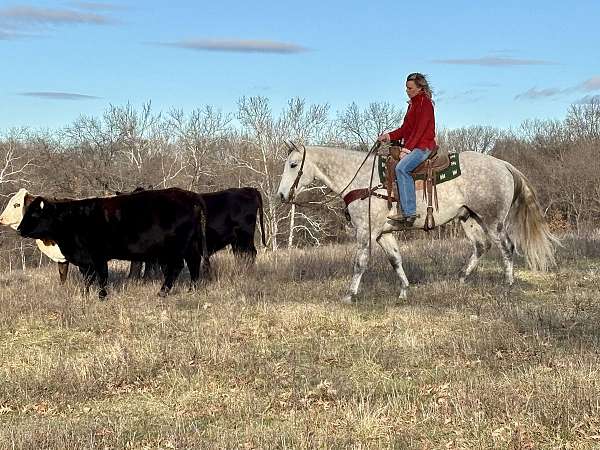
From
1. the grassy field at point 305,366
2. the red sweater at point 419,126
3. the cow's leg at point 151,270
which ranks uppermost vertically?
the red sweater at point 419,126

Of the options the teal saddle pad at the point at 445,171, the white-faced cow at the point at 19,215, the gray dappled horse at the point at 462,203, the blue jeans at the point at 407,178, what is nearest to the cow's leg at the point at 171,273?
the white-faced cow at the point at 19,215

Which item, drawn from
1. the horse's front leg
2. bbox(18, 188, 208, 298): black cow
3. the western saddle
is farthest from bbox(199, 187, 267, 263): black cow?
the western saddle

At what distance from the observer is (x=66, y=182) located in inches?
1903

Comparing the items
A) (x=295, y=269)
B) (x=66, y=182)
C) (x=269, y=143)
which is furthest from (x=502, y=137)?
(x=295, y=269)

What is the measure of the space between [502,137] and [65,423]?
66549 mm

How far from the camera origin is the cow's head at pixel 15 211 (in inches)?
441

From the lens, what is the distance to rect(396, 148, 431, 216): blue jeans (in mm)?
9672

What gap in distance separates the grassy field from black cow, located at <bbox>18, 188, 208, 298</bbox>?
57 cm

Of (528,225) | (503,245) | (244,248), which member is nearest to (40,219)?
(244,248)

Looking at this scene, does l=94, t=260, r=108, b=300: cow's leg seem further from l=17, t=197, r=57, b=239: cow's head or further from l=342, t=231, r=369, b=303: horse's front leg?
l=342, t=231, r=369, b=303: horse's front leg

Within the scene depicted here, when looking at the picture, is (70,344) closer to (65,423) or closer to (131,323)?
(131,323)

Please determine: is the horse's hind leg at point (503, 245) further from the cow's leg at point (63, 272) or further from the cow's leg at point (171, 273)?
the cow's leg at point (63, 272)

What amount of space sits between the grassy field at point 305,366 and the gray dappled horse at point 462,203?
539mm

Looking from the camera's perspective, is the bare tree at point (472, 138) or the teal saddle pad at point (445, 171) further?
the bare tree at point (472, 138)
